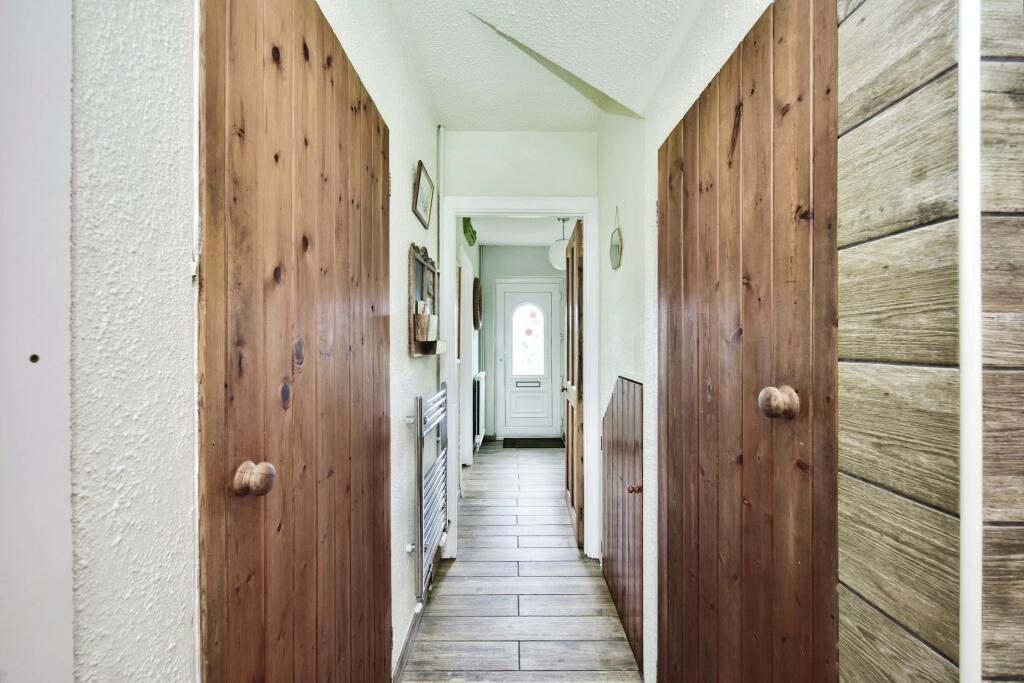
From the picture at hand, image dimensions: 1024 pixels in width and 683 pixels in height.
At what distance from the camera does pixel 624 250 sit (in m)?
2.13

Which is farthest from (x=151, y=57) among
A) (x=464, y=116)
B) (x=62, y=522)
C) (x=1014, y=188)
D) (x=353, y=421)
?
(x=464, y=116)

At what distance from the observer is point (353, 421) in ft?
3.84

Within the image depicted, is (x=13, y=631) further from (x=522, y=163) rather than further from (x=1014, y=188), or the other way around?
(x=522, y=163)

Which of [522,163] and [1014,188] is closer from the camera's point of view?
[1014,188]

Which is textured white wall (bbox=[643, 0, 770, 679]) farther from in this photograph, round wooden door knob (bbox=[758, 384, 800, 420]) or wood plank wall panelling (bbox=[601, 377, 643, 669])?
round wooden door knob (bbox=[758, 384, 800, 420])

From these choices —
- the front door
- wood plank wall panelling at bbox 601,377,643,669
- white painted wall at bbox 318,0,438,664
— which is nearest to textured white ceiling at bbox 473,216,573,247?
the front door

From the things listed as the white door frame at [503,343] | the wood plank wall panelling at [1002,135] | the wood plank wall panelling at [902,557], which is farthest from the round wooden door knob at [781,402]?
the white door frame at [503,343]

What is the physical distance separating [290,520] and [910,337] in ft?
3.21

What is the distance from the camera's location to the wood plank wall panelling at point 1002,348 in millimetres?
473

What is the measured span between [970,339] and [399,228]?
167 centimetres

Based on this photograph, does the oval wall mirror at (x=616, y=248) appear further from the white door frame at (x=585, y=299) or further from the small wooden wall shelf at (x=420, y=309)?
the small wooden wall shelf at (x=420, y=309)

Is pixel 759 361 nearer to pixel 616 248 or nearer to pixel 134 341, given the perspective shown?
pixel 134 341

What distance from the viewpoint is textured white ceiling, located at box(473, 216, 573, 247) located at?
477cm

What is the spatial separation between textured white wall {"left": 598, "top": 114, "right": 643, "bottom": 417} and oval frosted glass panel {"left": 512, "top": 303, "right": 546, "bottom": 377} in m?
3.49
